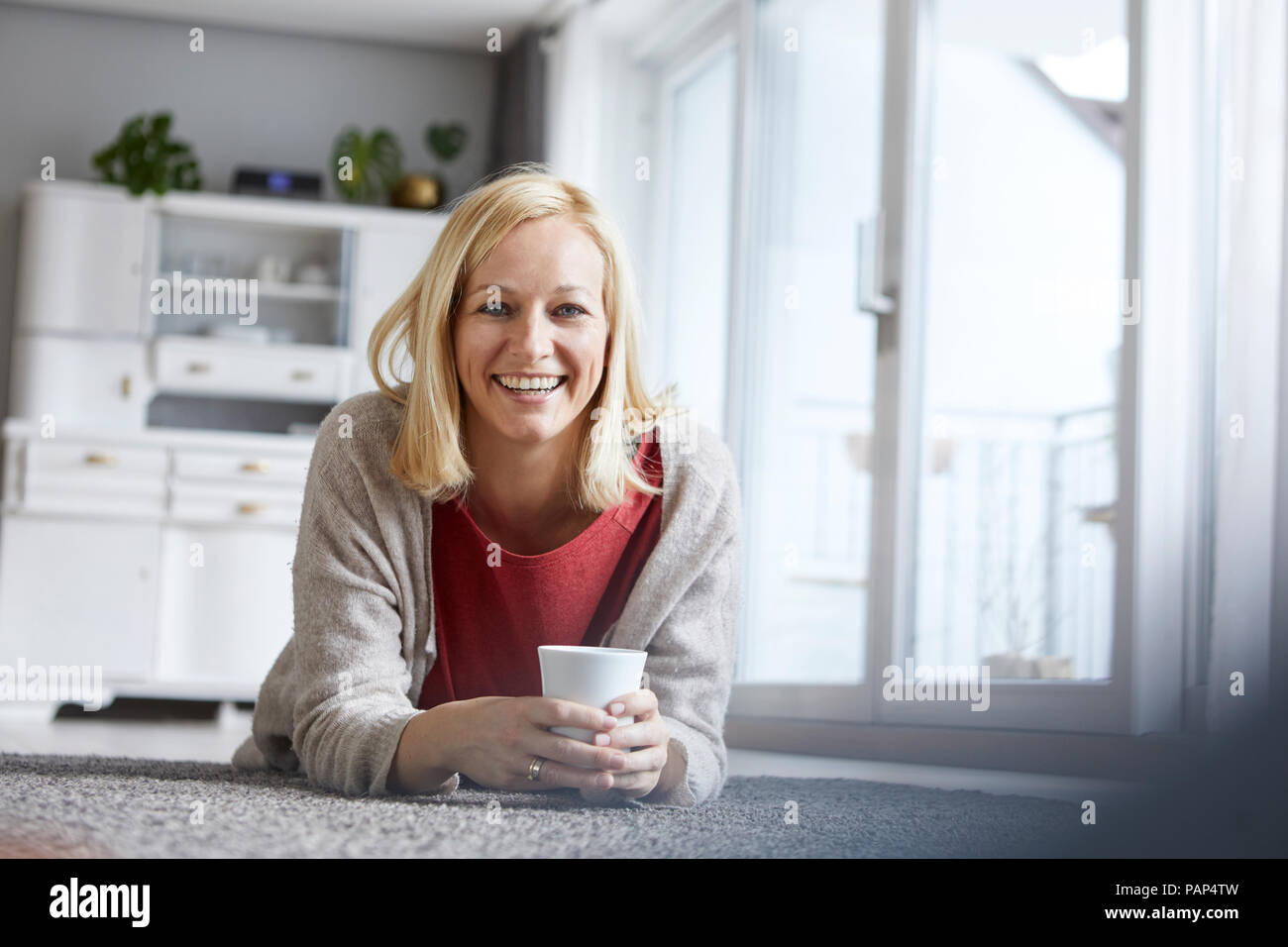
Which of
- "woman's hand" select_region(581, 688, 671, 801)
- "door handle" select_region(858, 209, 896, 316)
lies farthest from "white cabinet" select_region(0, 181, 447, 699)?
"woman's hand" select_region(581, 688, 671, 801)

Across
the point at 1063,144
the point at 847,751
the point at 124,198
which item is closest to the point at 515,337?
the point at 1063,144

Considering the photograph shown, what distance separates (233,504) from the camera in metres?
4.18

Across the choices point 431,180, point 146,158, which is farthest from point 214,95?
point 431,180

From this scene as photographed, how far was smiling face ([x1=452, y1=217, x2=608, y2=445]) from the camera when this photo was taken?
4.43 feet

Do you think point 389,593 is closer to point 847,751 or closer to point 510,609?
point 510,609

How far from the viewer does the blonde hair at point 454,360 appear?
135 cm

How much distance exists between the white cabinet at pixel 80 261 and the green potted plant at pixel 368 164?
2.30 feet

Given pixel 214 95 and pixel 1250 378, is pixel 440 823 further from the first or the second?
pixel 214 95

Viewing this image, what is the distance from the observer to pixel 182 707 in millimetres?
4480

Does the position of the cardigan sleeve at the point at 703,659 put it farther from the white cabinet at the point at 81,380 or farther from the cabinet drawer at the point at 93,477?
the white cabinet at the point at 81,380

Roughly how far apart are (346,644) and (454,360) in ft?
1.10

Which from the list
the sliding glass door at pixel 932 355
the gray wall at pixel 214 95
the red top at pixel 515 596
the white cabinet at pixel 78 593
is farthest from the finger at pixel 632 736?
the gray wall at pixel 214 95

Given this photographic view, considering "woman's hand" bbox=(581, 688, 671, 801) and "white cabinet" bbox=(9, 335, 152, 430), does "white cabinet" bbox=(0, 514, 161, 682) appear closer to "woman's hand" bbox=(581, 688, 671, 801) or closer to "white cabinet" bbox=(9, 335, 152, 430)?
"white cabinet" bbox=(9, 335, 152, 430)

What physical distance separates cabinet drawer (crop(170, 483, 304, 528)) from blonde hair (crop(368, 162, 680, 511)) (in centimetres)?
284
